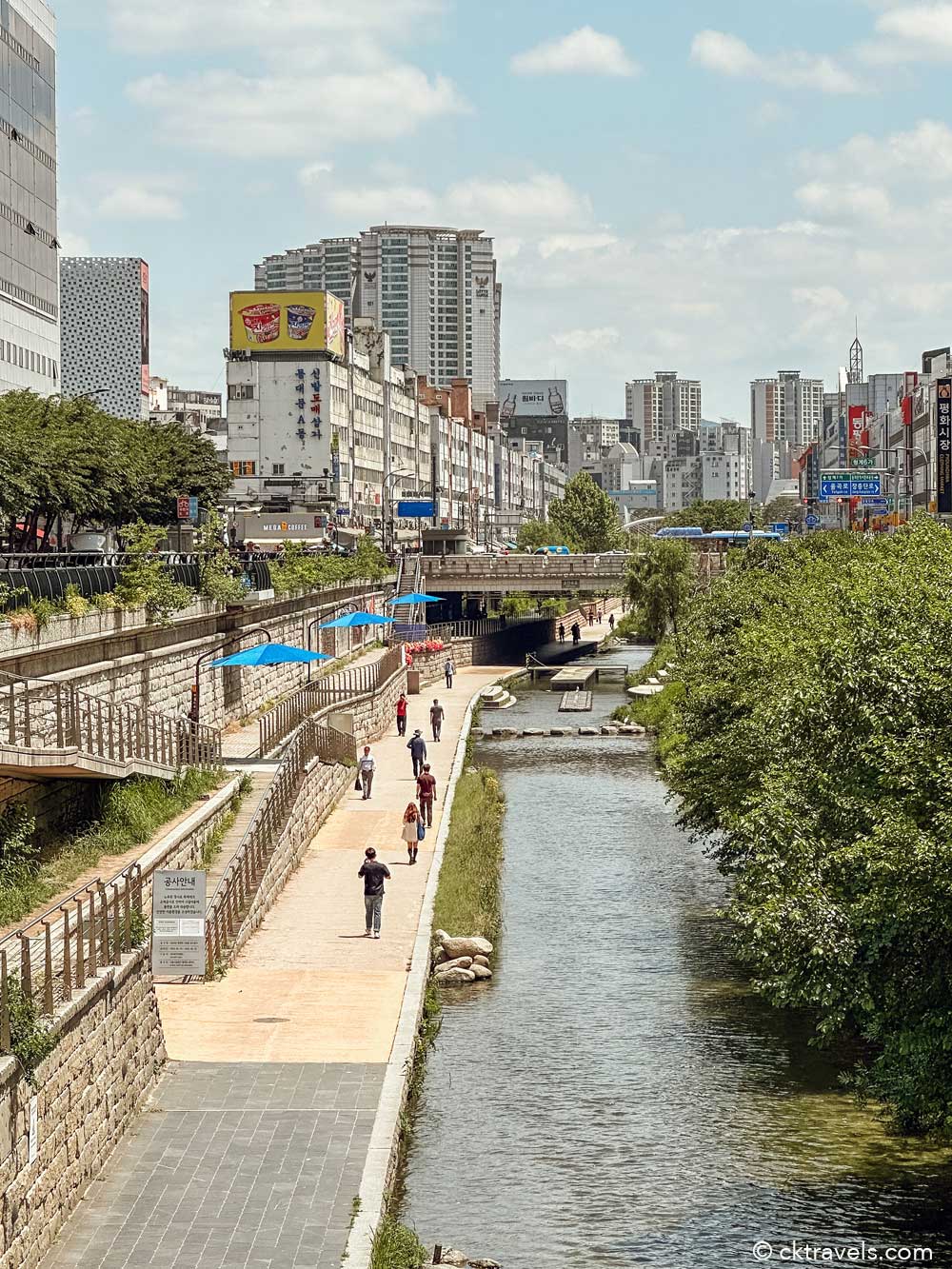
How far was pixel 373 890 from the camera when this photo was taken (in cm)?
3222

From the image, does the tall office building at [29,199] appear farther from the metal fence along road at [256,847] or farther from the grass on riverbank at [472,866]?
the metal fence along road at [256,847]

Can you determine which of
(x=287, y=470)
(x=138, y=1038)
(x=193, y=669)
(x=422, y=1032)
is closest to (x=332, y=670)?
(x=193, y=669)

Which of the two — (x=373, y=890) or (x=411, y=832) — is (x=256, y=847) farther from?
(x=411, y=832)

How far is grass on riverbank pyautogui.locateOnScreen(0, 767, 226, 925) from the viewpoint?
28.3 meters

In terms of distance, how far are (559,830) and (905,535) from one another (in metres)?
15.0

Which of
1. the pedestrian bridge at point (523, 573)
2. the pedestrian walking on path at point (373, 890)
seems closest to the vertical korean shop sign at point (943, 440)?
the pedestrian bridge at point (523, 573)

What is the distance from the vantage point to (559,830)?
174 feet

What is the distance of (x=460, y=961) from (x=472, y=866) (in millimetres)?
7548

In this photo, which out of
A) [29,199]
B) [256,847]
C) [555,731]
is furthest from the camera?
[29,199]

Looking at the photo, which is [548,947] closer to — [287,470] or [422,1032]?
[422,1032]

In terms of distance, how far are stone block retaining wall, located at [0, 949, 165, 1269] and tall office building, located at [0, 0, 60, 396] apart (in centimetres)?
7888

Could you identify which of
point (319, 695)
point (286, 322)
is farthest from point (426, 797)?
point (286, 322)

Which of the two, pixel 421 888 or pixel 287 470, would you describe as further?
pixel 287 470

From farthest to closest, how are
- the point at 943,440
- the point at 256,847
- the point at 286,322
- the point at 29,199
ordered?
the point at 286,322, the point at 943,440, the point at 29,199, the point at 256,847
